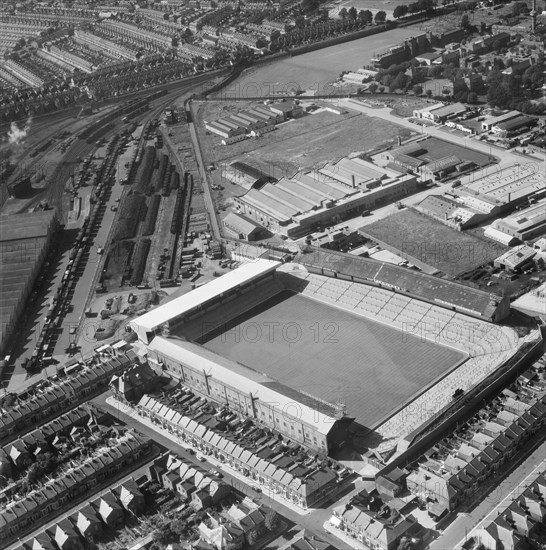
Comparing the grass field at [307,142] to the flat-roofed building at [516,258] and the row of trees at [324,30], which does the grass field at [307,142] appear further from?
the row of trees at [324,30]

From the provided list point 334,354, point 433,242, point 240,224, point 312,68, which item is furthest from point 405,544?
point 312,68

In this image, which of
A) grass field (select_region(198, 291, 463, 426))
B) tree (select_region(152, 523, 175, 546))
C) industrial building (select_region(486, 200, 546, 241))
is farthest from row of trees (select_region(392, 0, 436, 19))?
tree (select_region(152, 523, 175, 546))

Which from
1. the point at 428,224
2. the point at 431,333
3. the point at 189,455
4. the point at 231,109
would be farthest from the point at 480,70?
the point at 189,455

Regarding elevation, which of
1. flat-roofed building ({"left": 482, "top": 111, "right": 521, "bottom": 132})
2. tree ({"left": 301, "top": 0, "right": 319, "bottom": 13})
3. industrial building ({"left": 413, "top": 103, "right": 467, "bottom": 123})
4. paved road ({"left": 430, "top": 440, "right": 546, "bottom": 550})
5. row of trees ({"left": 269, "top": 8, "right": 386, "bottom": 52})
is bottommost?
paved road ({"left": 430, "top": 440, "right": 546, "bottom": 550})

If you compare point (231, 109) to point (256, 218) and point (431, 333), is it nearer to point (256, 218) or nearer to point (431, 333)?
point (256, 218)

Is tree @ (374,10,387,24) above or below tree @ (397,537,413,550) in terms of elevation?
above

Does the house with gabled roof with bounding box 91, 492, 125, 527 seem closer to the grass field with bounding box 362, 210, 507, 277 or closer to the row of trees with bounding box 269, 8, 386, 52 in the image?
the grass field with bounding box 362, 210, 507, 277

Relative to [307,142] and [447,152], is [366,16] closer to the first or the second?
[307,142]
